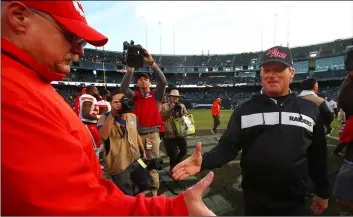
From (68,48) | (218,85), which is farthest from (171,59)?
(68,48)

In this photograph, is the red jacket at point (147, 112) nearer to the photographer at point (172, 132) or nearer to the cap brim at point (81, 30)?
the photographer at point (172, 132)

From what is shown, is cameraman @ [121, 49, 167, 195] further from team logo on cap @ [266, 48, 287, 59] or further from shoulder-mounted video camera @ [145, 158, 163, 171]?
team logo on cap @ [266, 48, 287, 59]

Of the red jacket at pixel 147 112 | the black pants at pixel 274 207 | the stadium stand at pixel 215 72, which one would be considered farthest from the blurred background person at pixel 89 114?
the stadium stand at pixel 215 72

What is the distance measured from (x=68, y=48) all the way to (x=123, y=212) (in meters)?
0.86

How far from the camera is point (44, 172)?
86 centimetres

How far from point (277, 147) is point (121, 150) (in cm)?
236

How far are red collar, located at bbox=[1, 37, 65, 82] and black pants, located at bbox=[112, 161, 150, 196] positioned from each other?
2852mm

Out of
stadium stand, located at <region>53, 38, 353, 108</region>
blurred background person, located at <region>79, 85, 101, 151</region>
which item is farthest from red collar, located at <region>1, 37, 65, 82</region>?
stadium stand, located at <region>53, 38, 353, 108</region>

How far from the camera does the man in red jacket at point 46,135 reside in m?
0.85

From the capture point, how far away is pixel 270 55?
2666 millimetres

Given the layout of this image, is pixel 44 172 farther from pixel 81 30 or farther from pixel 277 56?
pixel 277 56

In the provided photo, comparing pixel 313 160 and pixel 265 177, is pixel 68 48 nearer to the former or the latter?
pixel 265 177

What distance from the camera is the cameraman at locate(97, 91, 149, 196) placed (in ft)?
11.8

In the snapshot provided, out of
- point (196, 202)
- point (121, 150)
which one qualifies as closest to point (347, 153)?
point (196, 202)
